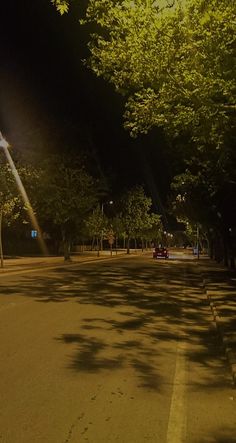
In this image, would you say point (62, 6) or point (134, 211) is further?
point (134, 211)

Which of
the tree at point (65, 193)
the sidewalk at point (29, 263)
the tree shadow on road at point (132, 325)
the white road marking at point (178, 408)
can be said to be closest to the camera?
the white road marking at point (178, 408)

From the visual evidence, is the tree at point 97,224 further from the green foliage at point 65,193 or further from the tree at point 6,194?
the tree at point 6,194

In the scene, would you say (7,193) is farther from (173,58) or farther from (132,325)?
(173,58)

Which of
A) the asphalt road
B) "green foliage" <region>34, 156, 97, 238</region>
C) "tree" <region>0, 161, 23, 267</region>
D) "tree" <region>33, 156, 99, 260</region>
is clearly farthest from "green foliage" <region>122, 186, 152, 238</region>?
the asphalt road

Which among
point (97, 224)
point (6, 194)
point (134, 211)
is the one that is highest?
point (134, 211)

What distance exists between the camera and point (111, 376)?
827 centimetres

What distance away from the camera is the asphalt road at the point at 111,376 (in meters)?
5.89

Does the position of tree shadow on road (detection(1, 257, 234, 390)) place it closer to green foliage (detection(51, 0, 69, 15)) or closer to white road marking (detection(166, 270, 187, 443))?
white road marking (detection(166, 270, 187, 443))

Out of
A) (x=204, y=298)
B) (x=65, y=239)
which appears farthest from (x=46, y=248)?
(x=204, y=298)

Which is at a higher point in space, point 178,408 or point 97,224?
point 97,224

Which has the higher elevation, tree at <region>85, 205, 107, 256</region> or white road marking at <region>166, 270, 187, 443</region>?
tree at <region>85, 205, 107, 256</region>

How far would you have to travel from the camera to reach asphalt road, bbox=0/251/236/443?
5.89 metres

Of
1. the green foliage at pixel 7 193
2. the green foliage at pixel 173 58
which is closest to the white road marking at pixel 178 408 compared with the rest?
the green foliage at pixel 173 58

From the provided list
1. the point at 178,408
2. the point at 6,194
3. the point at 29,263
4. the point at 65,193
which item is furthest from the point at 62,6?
the point at 65,193
